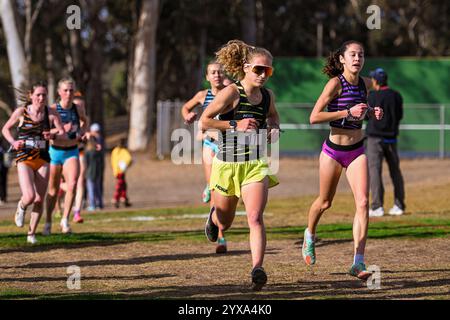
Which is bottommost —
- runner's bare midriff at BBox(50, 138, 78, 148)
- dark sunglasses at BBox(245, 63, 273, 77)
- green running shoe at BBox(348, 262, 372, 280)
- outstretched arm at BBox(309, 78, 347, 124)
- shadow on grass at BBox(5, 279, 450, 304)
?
shadow on grass at BBox(5, 279, 450, 304)

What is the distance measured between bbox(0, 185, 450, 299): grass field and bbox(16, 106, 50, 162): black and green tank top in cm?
120

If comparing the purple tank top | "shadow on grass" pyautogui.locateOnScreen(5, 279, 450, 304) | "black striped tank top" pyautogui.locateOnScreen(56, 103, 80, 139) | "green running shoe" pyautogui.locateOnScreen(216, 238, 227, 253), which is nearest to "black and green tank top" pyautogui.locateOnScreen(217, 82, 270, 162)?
the purple tank top

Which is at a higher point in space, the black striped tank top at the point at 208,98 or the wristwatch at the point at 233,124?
the black striped tank top at the point at 208,98

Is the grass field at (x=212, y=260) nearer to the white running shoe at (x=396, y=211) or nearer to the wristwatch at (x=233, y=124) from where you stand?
the white running shoe at (x=396, y=211)

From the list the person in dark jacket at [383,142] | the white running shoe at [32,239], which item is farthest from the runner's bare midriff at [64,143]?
the person in dark jacket at [383,142]

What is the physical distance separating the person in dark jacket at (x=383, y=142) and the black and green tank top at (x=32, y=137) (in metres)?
6.39

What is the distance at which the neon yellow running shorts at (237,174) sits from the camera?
9688mm

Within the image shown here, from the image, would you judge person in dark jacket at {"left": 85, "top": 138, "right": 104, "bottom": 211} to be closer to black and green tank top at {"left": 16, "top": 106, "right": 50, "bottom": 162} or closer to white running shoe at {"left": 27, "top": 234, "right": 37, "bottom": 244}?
white running shoe at {"left": 27, "top": 234, "right": 37, "bottom": 244}

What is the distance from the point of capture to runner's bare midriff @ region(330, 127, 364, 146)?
414 inches

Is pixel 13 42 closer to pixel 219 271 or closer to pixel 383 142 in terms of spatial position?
pixel 383 142

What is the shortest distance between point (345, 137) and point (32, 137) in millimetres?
4742

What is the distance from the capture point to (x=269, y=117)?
394 inches

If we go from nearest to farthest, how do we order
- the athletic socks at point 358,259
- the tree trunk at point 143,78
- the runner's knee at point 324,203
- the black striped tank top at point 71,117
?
1. the athletic socks at point 358,259
2. the runner's knee at point 324,203
3. the black striped tank top at point 71,117
4. the tree trunk at point 143,78
